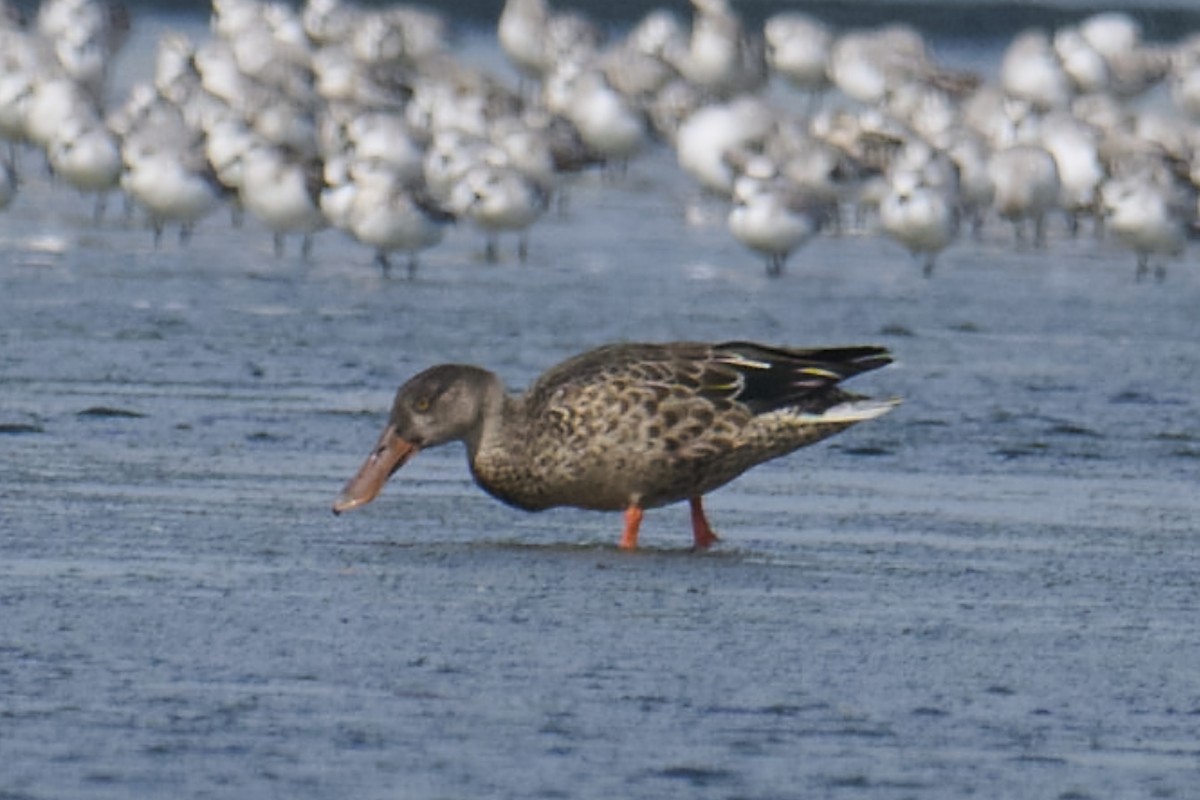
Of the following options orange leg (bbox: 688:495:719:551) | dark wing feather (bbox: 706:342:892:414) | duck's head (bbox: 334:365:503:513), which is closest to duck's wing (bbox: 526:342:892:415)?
dark wing feather (bbox: 706:342:892:414)

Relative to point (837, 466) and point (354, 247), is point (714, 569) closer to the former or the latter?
point (837, 466)

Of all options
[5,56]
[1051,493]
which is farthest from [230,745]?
[5,56]

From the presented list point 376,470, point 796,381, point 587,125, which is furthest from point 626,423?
point 587,125

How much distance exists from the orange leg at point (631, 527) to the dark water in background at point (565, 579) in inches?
2.9

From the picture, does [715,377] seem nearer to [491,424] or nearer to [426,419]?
[491,424]

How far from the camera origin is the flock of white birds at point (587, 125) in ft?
61.4

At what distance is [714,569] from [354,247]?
11705 mm

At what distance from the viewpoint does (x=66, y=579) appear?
24.9 ft

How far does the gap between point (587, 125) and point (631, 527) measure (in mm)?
17567

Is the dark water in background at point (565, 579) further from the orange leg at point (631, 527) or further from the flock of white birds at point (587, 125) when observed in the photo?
the flock of white birds at point (587, 125)

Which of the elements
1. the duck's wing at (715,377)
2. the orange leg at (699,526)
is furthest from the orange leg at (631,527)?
the duck's wing at (715,377)

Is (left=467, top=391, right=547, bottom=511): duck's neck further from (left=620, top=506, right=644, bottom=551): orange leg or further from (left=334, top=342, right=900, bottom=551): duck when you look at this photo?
(left=620, top=506, right=644, bottom=551): orange leg

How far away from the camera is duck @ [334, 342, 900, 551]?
8.42 m

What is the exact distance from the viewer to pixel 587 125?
25.9m
